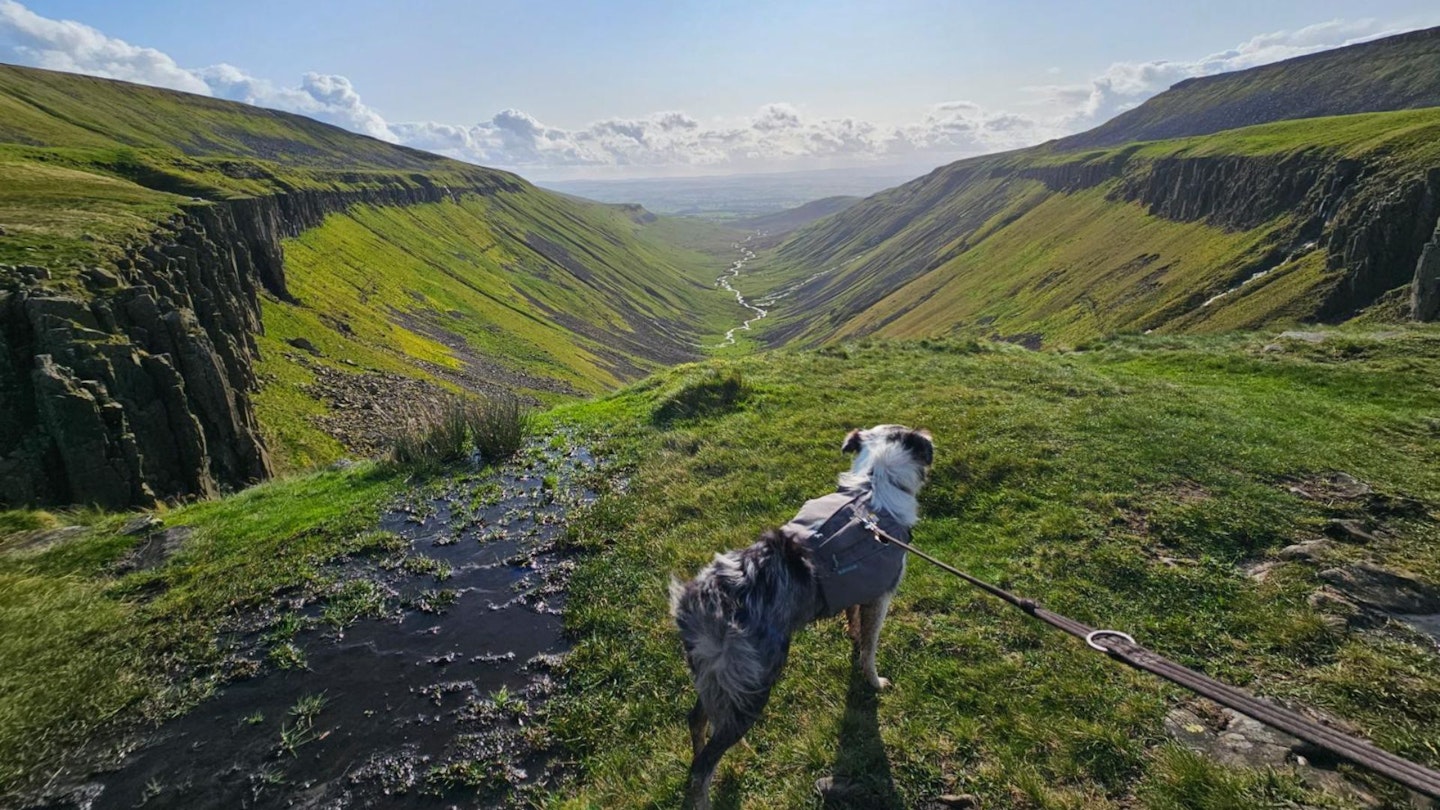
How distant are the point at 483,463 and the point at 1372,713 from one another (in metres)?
16.8

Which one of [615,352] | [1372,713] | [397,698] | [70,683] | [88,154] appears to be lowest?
[615,352]

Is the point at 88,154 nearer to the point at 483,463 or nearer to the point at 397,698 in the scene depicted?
the point at 483,463

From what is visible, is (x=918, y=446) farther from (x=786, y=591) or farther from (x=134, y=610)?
(x=134, y=610)

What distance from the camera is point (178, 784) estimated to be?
697 centimetres

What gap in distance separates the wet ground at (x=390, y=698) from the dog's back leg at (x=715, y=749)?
6.81ft

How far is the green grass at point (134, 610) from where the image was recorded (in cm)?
762

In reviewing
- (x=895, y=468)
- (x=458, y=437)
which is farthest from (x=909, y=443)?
(x=458, y=437)

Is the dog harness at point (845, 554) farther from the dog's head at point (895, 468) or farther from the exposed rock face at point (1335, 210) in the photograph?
the exposed rock face at point (1335, 210)

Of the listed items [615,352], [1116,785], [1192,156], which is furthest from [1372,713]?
[1192,156]

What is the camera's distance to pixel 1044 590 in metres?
9.09

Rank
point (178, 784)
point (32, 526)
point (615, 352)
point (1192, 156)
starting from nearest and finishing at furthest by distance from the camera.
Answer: point (178, 784)
point (32, 526)
point (1192, 156)
point (615, 352)

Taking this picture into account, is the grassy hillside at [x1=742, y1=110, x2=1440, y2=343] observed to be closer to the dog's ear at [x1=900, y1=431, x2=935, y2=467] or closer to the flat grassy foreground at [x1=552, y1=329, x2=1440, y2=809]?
the flat grassy foreground at [x1=552, y1=329, x2=1440, y2=809]

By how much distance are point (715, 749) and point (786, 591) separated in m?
1.68

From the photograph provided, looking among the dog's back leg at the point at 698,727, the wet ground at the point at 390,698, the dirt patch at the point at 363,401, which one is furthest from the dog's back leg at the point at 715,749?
the dirt patch at the point at 363,401
